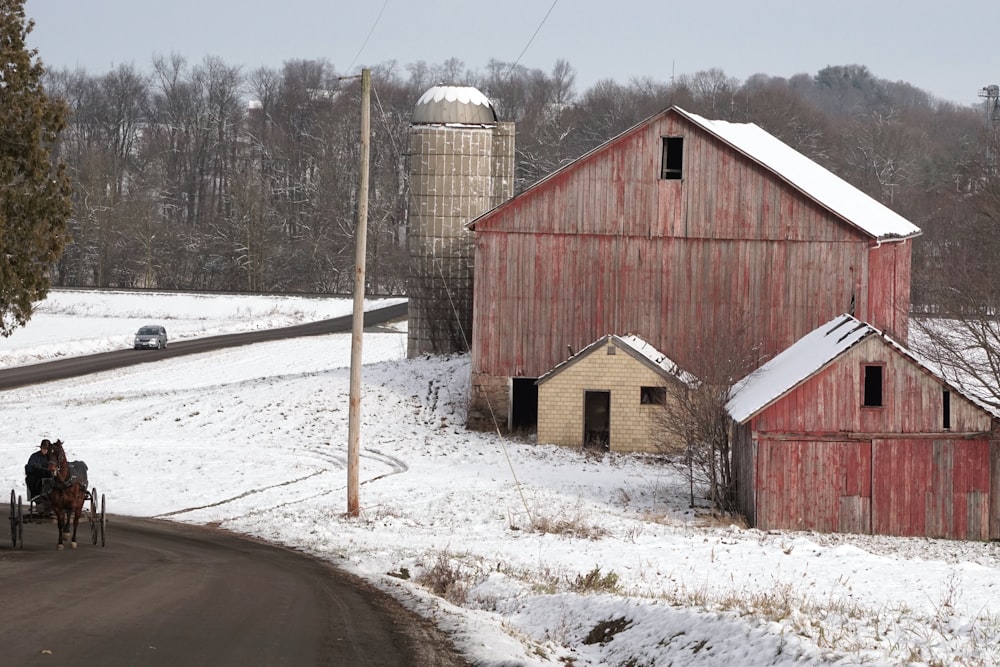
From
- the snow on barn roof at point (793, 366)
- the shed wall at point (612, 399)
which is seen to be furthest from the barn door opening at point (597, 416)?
the snow on barn roof at point (793, 366)

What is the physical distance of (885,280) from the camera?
38.9 metres

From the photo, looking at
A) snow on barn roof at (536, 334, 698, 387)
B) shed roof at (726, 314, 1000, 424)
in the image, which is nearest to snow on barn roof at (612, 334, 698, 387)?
snow on barn roof at (536, 334, 698, 387)

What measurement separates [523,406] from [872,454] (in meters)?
15.6

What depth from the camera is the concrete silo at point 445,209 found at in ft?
145

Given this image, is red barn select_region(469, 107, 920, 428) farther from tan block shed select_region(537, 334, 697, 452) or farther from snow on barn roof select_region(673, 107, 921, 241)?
tan block shed select_region(537, 334, 697, 452)

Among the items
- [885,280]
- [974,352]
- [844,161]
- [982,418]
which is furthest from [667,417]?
[844,161]

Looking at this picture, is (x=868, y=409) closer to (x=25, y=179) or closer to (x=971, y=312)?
(x=971, y=312)

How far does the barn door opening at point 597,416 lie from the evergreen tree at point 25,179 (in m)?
16.0

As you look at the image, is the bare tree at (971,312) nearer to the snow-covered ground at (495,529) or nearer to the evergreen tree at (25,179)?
the snow-covered ground at (495,529)

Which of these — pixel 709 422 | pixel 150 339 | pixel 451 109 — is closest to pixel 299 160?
pixel 150 339

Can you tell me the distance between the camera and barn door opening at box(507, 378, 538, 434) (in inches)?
1503

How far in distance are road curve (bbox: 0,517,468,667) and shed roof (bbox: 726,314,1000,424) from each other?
13.1 meters

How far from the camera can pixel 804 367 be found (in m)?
28.0

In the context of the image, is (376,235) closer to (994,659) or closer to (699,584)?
(699,584)
